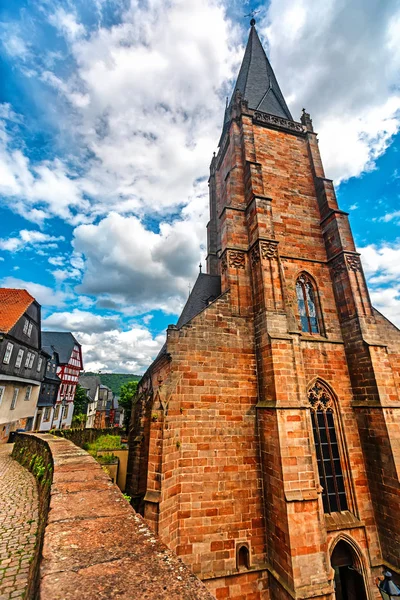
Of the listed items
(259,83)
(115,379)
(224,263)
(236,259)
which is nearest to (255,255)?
(236,259)

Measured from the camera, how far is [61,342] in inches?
1415

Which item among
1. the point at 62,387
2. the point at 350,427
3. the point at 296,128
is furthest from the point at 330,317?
the point at 62,387

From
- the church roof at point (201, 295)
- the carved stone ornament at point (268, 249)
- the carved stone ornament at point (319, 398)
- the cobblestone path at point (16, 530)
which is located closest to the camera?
the cobblestone path at point (16, 530)

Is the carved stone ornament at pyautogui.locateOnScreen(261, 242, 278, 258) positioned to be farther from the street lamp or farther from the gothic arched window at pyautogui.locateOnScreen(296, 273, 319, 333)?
the street lamp

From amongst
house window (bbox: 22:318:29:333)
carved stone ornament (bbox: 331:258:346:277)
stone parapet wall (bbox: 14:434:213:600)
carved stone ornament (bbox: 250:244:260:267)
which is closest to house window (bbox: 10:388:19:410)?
house window (bbox: 22:318:29:333)

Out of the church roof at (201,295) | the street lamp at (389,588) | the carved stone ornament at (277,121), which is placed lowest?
the street lamp at (389,588)

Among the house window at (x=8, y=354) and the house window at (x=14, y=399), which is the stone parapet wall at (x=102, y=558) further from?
the house window at (x=14, y=399)

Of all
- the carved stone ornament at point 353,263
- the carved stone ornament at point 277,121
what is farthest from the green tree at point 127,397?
the carved stone ornament at point 277,121

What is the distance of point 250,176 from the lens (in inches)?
469

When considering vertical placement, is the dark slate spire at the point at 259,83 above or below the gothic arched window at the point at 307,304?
above

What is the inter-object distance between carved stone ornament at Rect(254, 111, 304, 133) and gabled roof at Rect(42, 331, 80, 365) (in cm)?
3205

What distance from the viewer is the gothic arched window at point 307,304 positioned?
10.9 metres

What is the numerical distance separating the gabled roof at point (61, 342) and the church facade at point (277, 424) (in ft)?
88.2

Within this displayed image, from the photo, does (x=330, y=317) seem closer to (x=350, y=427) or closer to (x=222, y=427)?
(x=350, y=427)
